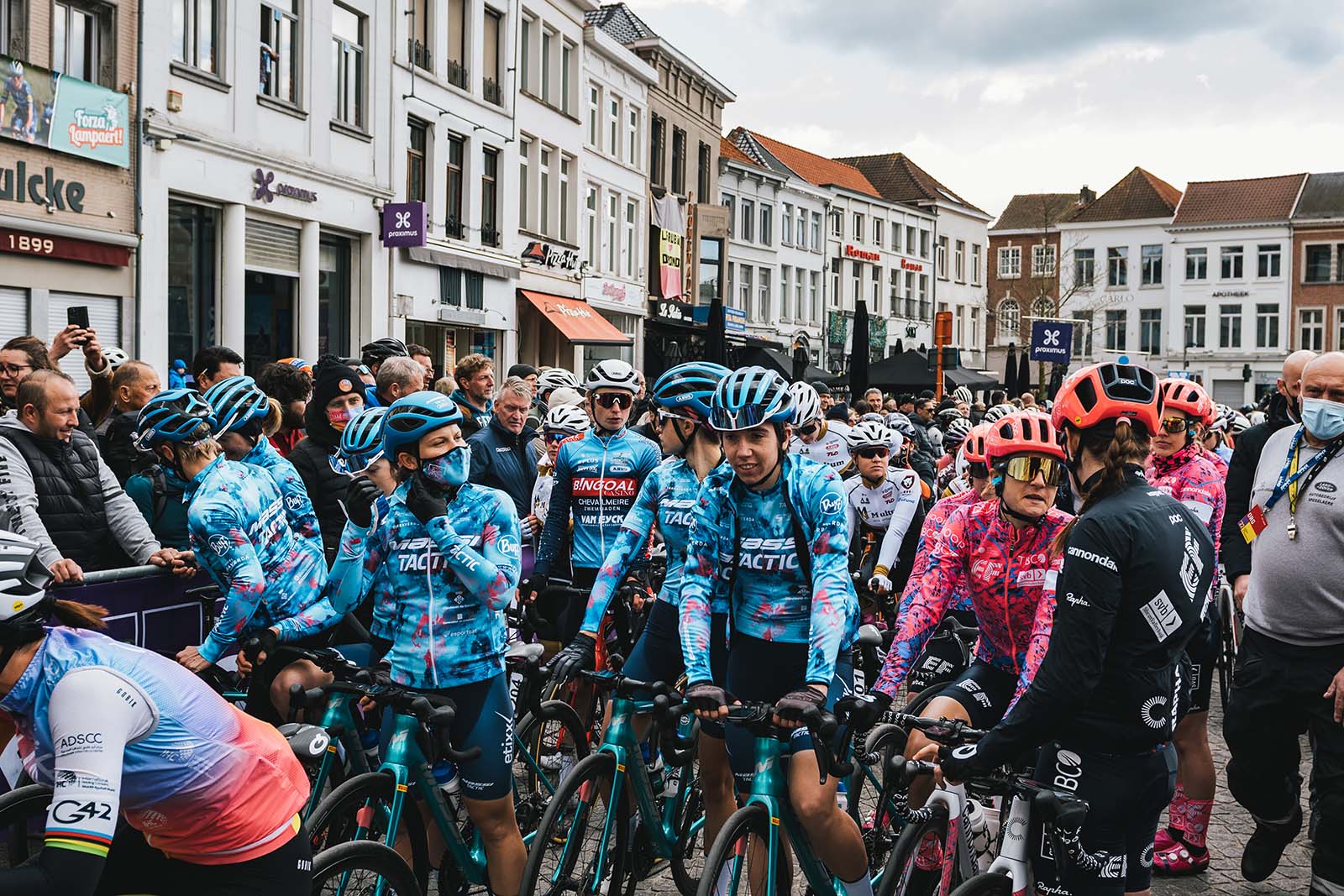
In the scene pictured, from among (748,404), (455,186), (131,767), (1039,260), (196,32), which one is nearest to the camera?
(131,767)

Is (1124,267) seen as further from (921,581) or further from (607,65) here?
(921,581)

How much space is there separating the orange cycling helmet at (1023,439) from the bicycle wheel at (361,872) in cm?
253

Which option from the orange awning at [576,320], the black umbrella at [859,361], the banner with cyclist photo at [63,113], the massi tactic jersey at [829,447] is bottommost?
the massi tactic jersey at [829,447]

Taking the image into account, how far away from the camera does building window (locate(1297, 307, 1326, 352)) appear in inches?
2594

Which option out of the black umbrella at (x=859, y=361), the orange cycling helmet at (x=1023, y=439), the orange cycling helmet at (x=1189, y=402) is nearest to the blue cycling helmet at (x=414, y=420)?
the orange cycling helmet at (x=1023, y=439)

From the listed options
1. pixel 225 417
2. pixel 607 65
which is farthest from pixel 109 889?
pixel 607 65

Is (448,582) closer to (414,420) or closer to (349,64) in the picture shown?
(414,420)

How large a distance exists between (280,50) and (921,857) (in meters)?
18.7

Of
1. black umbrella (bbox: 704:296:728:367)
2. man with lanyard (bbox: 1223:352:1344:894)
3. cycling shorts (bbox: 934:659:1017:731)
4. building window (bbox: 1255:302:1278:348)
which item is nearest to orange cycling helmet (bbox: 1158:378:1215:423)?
man with lanyard (bbox: 1223:352:1344:894)

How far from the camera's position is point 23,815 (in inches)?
143

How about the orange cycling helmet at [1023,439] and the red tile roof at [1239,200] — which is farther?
the red tile roof at [1239,200]

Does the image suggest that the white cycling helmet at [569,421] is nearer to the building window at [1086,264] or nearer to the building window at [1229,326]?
the building window at [1086,264]

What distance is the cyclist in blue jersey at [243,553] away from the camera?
4859 millimetres

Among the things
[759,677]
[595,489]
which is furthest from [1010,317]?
[759,677]
